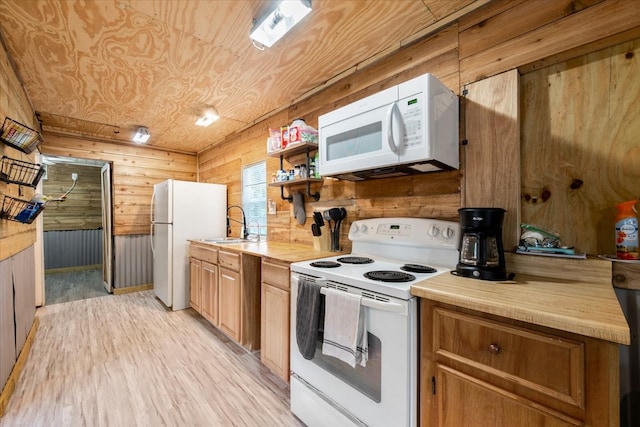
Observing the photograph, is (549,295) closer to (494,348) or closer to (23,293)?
(494,348)

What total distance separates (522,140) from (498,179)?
244 mm

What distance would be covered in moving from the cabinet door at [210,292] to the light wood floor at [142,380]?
0.17 meters

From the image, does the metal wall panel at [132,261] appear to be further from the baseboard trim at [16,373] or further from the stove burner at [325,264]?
the stove burner at [325,264]

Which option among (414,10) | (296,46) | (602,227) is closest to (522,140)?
(602,227)

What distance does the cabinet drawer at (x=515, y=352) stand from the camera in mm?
803

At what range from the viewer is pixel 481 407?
38.1 inches

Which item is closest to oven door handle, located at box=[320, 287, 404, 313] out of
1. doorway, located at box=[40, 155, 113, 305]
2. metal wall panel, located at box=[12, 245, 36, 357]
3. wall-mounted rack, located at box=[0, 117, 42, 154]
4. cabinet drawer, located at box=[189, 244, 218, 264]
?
cabinet drawer, located at box=[189, 244, 218, 264]

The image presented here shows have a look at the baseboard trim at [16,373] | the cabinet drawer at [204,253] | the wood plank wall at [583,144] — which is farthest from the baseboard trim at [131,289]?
the wood plank wall at [583,144]

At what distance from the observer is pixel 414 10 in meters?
1.56

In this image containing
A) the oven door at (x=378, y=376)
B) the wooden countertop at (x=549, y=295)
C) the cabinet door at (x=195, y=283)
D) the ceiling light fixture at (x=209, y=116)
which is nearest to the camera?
the wooden countertop at (x=549, y=295)

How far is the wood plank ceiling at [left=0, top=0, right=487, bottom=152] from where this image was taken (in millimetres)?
1546

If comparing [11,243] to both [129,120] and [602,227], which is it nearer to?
[129,120]

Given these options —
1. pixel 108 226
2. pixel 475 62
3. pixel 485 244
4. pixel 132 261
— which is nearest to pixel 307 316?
pixel 485 244

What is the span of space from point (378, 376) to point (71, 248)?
23.1ft
